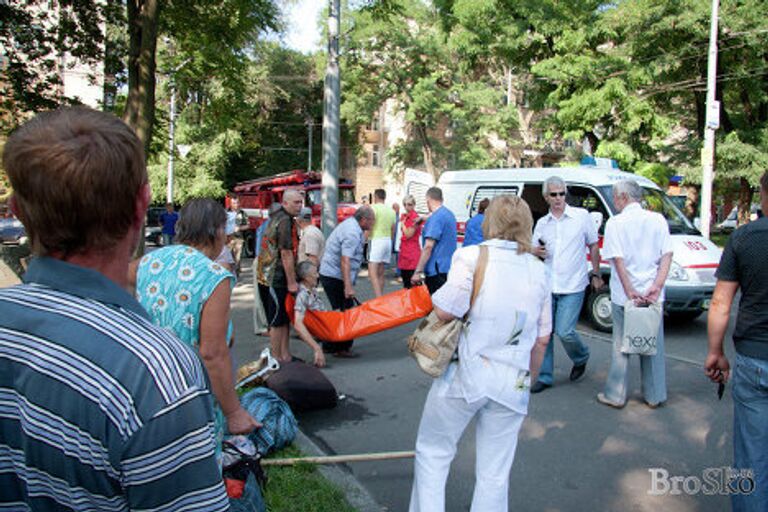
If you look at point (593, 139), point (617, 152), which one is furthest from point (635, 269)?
point (593, 139)

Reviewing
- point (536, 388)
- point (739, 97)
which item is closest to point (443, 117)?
point (739, 97)

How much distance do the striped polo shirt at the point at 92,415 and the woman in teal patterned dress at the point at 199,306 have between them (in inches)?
53.5

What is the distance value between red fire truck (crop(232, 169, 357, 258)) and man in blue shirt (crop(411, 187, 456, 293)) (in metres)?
10.5

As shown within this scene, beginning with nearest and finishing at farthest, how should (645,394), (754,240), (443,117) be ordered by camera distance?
(754,240) → (645,394) → (443,117)

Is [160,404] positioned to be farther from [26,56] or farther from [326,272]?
[26,56]

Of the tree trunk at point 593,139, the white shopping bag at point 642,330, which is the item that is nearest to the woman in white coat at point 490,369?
the white shopping bag at point 642,330

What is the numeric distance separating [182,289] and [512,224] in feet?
5.22

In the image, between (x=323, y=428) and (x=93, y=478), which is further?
(x=323, y=428)

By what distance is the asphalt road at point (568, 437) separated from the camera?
3.80 meters

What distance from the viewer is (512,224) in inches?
120

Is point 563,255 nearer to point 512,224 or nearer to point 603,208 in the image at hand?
point 512,224

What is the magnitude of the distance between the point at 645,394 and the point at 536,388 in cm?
95

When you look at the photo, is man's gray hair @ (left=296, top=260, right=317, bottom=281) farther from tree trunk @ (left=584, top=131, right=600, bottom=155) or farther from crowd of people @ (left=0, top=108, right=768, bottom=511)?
tree trunk @ (left=584, top=131, right=600, bottom=155)

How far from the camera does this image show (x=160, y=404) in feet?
3.38
